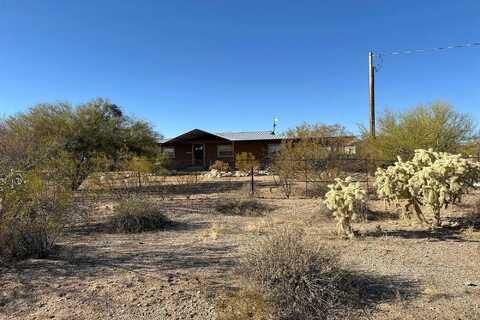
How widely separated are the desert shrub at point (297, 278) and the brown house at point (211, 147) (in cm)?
2935

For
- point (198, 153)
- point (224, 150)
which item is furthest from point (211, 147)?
point (198, 153)

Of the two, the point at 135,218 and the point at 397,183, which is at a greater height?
the point at 397,183

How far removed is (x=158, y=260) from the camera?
5.68 m

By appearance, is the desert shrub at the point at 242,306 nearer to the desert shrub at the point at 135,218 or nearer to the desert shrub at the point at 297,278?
the desert shrub at the point at 297,278

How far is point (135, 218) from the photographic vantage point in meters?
8.27

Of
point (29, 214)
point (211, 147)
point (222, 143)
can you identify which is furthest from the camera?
point (211, 147)

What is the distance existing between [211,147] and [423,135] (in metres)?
22.7

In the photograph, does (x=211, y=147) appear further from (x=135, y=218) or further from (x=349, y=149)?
(x=135, y=218)

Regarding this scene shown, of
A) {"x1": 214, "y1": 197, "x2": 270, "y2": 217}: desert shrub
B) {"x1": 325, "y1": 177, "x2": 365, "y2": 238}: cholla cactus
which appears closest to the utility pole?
{"x1": 214, "y1": 197, "x2": 270, "y2": 217}: desert shrub

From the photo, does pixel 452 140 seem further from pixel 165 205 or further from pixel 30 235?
pixel 30 235

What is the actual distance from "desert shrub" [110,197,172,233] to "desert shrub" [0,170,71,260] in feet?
7.11

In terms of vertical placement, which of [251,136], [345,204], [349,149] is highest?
[251,136]

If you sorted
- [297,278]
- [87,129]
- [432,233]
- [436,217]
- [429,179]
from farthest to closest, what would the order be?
[87,129], [436,217], [432,233], [429,179], [297,278]

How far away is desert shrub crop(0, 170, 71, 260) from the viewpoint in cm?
520
